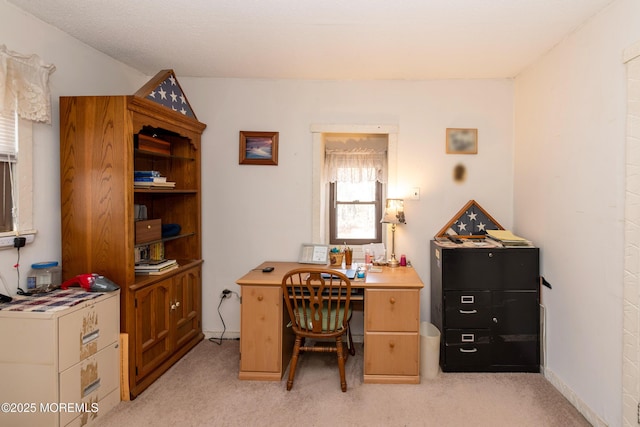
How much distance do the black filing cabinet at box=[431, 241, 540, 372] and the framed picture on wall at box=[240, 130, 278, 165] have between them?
1804mm

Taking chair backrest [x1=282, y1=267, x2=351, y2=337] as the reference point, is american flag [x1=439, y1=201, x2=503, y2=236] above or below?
above

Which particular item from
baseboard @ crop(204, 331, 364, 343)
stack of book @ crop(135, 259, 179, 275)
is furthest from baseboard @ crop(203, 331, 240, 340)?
stack of book @ crop(135, 259, 179, 275)

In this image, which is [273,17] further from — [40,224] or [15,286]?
[15,286]

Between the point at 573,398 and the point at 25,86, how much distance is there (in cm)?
409

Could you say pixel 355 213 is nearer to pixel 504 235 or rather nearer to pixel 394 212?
pixel 394 212

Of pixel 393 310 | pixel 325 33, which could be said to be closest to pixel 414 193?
pixel 393 310

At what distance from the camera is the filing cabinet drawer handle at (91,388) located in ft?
6.51

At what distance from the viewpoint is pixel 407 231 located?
128 inches

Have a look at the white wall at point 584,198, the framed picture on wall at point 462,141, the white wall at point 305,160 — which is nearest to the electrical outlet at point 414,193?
the white wall at point 305,160

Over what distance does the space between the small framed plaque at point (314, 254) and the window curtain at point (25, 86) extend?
216cm

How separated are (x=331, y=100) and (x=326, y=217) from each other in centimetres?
118

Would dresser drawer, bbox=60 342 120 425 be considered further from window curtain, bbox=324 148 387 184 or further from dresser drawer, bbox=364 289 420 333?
window curtain, bbox=324 148 387 184

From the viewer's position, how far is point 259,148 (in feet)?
10.7

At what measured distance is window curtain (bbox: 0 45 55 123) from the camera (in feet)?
6.44
